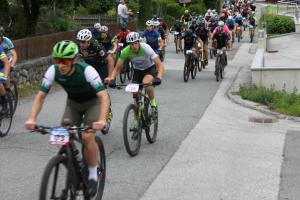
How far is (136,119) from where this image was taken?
9.57 m

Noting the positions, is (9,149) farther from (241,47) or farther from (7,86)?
(241,47)

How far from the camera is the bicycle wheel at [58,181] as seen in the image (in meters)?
5.61

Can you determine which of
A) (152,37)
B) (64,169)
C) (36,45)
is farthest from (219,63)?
(64,169)

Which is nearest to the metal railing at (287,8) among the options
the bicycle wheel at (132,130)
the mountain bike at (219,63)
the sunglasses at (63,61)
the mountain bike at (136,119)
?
the mountain bike at (219,63)

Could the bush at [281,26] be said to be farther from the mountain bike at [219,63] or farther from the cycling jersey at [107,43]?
the cycling jersey at [107,43]

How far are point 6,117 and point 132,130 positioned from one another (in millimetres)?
2656

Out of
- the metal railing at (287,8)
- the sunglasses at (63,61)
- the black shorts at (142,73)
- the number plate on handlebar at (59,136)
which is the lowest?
the metal railing at (287,8)

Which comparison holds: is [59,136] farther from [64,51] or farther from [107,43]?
[107,43]

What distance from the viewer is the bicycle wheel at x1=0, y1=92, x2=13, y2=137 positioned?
10.8 metres

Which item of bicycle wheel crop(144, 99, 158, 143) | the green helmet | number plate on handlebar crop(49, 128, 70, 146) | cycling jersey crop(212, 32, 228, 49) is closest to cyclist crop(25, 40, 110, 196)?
the green helmet

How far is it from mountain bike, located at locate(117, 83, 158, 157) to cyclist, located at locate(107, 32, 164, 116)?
0.24 meters

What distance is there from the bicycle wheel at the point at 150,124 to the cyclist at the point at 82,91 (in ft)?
10.3

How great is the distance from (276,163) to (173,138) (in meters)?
2.24

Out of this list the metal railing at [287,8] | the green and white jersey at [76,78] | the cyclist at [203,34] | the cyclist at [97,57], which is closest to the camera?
the green and white jersey at [76,78]
